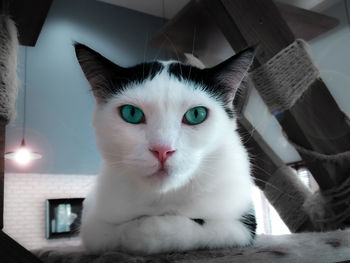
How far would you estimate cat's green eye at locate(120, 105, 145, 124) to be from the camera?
1.82ft

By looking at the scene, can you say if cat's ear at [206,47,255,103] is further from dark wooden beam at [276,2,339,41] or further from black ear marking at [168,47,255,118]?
dark wooden beam at [276,2,339,41]

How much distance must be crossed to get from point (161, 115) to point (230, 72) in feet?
0.62

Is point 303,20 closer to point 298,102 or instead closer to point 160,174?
point 298,102

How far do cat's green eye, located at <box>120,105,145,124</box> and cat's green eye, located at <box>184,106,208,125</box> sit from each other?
76mm

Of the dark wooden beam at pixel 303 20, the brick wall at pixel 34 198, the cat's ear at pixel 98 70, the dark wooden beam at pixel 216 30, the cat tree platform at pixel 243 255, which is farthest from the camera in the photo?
→ the dark wooden beam at pixel 303 20

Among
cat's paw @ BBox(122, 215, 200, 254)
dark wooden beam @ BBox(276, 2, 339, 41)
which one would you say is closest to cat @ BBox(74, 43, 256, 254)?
cat's paw @ BBox(122, 215, 200, 254)

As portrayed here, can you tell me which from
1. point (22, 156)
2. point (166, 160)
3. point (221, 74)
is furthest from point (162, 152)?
point (22, 156)

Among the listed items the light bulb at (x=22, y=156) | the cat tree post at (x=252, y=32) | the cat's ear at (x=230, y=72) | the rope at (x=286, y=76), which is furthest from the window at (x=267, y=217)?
the light bulb at (x=22, y=156)

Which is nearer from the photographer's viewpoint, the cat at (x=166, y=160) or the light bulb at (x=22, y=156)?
the cat at (x=166, y=160)

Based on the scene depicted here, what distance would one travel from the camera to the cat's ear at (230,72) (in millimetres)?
620

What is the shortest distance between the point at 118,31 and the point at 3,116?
0.29 m

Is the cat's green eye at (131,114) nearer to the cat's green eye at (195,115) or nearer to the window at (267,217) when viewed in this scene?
the cat's green eye at (195,115)

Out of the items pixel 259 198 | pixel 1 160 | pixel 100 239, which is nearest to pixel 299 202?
pixel 259 198

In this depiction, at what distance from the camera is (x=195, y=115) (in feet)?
1.87
